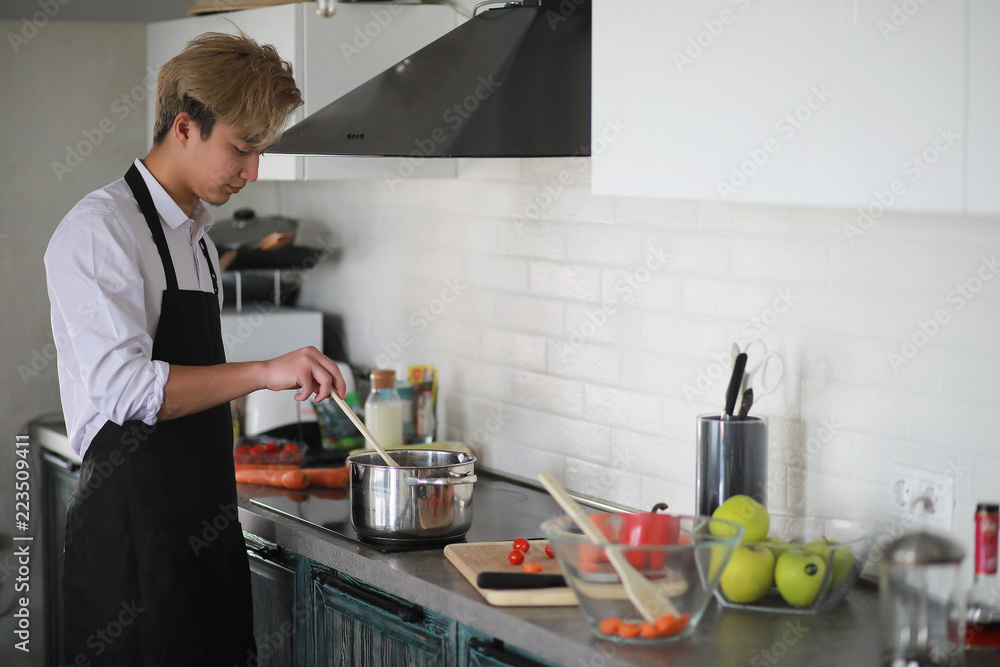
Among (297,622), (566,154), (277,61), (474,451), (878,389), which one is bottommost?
(297,622)

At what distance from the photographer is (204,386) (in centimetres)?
190

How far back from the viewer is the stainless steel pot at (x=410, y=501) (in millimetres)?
2010

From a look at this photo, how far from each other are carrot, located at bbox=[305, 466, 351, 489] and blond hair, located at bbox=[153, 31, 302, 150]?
87 cm

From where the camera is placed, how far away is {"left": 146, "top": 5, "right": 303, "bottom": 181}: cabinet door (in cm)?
Result: 259

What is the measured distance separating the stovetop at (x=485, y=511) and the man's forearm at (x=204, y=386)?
1.32 ft

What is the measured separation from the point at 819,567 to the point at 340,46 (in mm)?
1647

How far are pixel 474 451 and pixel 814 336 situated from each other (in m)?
1.11

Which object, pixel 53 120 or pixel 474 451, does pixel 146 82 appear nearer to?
pixel 53 120

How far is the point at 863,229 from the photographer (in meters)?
1.87

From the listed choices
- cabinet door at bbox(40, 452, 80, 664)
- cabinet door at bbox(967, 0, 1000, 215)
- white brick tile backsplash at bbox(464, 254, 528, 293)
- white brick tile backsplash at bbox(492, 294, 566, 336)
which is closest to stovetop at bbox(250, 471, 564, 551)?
white brick tile backsplash at bbox(492, 294, 566, 336)

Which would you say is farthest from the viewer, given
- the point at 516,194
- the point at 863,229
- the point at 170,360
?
the point at 516,194

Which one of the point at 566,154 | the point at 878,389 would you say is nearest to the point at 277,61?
the point at 566,154

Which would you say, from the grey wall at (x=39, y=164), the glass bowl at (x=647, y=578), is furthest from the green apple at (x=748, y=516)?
the grey wall at (x=39, y=164)

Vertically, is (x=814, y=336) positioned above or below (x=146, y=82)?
below
